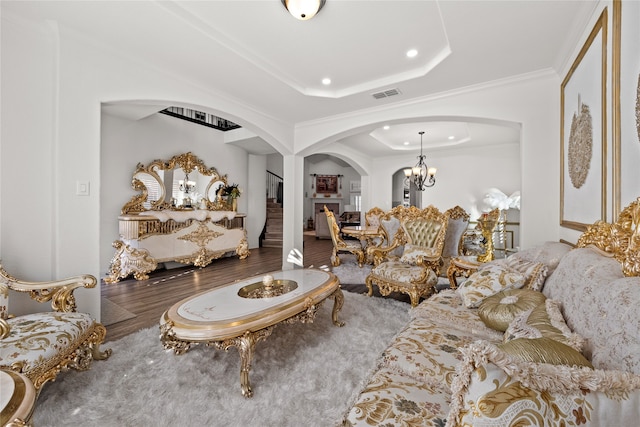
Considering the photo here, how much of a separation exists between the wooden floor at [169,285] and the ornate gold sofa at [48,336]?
1.90 feet

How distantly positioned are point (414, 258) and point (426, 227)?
1.96ft

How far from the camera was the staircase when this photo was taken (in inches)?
279

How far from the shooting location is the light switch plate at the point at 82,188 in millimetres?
2201

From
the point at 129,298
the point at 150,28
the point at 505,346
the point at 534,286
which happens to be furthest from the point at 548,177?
the point at 129,298

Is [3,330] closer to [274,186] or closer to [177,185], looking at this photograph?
[177,185]

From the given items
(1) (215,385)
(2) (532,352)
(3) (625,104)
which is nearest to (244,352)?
(1) (215,385)

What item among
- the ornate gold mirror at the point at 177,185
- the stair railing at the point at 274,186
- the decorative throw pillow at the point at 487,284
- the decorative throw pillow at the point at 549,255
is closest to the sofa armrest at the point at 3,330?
the decorative throw pillow at the point at 487,284

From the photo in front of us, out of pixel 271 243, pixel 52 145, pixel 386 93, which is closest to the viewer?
pixel 52 145

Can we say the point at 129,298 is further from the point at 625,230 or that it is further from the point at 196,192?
the point at 625,230

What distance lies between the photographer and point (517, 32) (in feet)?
6.97

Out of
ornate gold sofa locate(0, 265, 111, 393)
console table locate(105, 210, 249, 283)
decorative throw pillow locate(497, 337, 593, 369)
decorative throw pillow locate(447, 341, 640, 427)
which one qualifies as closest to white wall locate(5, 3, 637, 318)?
ornate gold sofa locate(0, 265, 111, 393)

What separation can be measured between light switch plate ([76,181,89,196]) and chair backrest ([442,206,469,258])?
405 centimetres

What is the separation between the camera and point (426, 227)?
3539 mm

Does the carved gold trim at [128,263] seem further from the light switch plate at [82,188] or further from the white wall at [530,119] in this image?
the white wall at [530,119]
